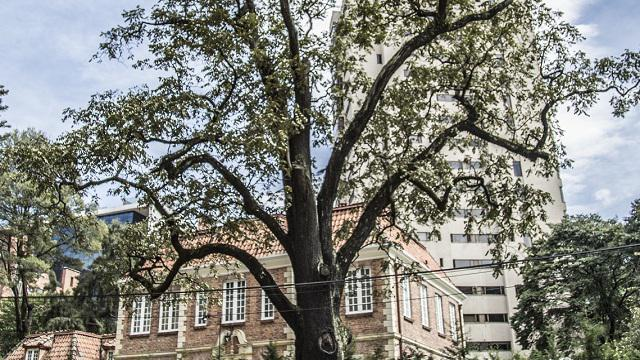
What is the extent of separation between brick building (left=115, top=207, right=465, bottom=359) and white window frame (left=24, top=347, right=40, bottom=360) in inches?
221

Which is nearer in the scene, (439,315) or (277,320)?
(277,320)

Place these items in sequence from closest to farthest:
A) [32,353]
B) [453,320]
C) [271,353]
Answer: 1. [271,353]
2. [32,353]
3. [453,320]

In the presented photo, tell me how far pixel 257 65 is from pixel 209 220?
11.8 feet

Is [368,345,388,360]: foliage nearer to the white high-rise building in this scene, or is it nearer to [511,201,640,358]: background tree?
[511,201,640,358]: background tree

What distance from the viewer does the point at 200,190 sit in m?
14.1

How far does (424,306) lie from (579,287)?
26.5ft

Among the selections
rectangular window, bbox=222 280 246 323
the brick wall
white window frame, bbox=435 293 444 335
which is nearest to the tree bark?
the brick wall

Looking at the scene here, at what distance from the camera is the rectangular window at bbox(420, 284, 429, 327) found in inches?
1185

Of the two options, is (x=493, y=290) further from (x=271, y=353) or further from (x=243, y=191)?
(x=243, y=191)

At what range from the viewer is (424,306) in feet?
→ 101

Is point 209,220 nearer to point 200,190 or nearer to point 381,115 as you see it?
point 200,190

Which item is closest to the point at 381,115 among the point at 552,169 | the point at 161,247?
the point at 552,169

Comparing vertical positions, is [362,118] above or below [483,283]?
above

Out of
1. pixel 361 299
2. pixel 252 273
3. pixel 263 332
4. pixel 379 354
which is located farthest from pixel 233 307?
pixel 252 273
